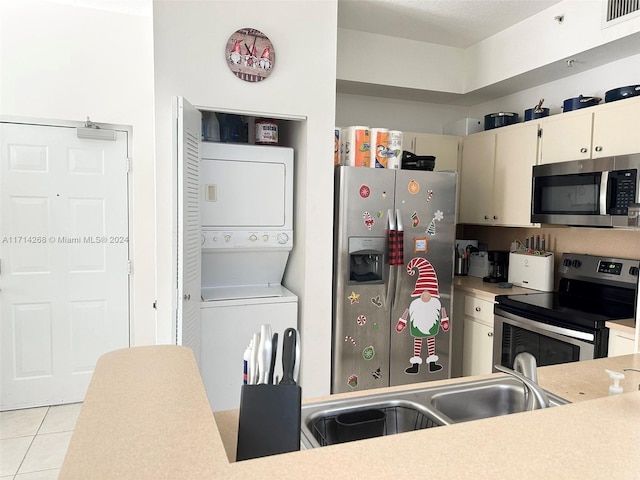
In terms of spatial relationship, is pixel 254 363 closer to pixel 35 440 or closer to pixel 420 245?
pixel 420 245

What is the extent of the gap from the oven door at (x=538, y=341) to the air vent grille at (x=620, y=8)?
179cm

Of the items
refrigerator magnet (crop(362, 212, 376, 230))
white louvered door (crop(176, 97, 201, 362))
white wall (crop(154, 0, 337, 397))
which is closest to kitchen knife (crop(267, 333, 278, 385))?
white louvered door (crop(176, 97, 201, 362))

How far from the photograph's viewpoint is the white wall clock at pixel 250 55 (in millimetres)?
2576

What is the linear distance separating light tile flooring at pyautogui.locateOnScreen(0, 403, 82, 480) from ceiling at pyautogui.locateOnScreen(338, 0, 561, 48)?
3157 mm

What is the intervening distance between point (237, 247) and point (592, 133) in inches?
90.4

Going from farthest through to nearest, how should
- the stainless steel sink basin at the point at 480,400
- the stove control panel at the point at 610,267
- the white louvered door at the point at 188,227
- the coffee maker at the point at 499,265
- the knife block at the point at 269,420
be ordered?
the coffee maker at the point at 499,265
the stove control panel at the point at 610,267
the white louvered door at the point at 188,227
the stainless steel sink basin at the point at 480,400
the knife block at the point at 269,420

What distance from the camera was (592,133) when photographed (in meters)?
2.70

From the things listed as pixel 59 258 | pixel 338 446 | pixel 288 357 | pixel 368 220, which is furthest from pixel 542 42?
pixel 59 258

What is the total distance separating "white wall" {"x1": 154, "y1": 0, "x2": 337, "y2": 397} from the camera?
2.46m

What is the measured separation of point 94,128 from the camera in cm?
317

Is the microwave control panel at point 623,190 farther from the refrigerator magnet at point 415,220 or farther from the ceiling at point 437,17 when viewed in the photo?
the ceiling at point 437,17

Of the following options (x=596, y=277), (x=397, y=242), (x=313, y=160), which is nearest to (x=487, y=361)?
(x=596, y=277)

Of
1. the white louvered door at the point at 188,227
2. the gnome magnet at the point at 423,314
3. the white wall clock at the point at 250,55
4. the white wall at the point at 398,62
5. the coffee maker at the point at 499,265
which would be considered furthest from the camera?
the coffee maker at the point at 499,265

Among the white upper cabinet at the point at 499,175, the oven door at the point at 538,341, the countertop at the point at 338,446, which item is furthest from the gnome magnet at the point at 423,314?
the countertop at the point at 338,446
